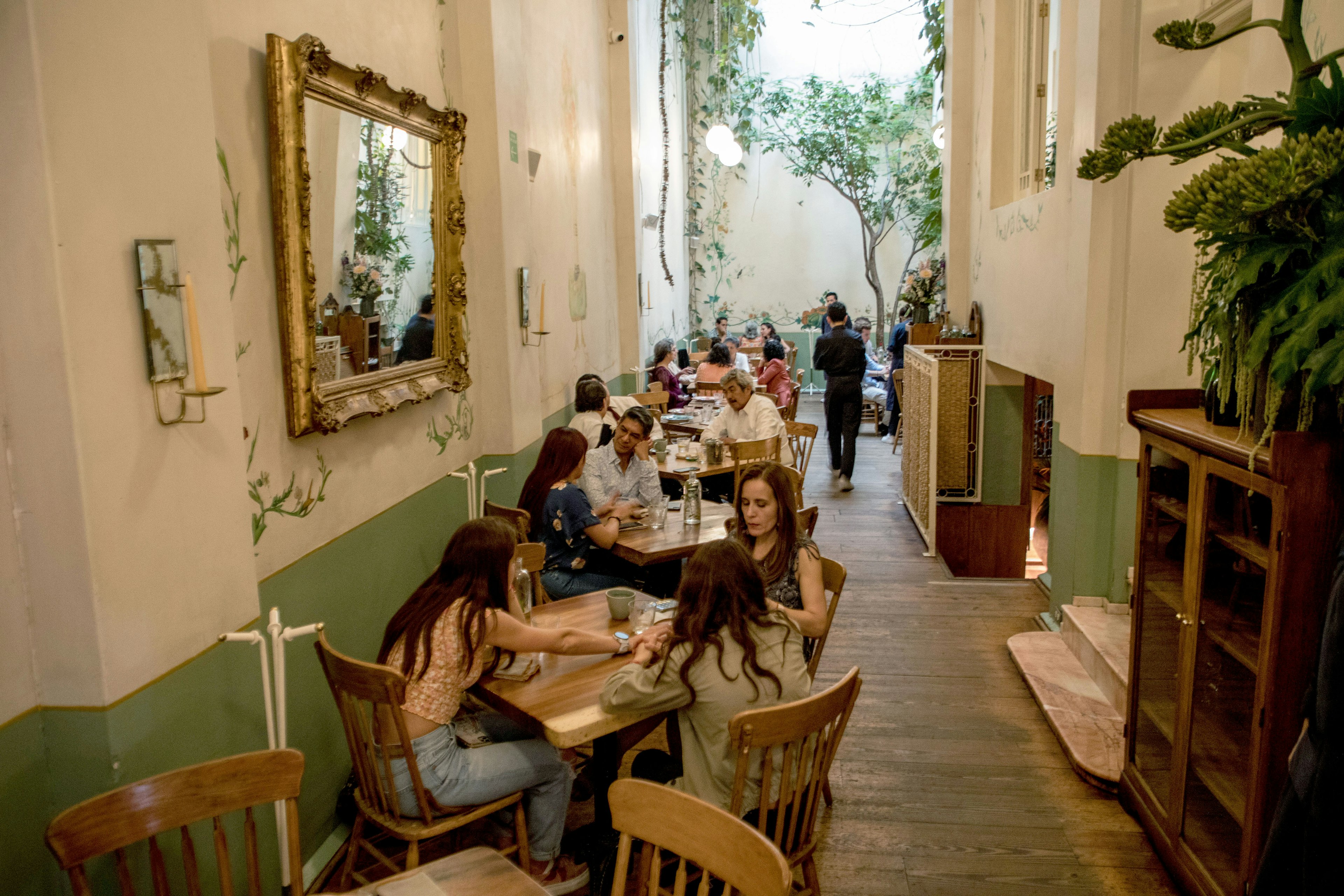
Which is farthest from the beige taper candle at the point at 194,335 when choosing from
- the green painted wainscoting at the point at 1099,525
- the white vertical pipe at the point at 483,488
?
the green painted wainscoting at the point at 1099,525

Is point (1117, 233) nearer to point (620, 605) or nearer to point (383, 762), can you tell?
point (620, 605)

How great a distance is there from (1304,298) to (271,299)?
2703 millimetres

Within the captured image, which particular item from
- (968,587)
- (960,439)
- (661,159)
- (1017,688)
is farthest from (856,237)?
(1017,688)

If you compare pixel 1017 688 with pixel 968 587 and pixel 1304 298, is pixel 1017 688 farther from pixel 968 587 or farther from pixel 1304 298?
pixel 1304 298

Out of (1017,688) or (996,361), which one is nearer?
(1017,688)

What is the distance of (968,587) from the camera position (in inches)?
242

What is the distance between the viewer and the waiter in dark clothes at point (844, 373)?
9.11 metres

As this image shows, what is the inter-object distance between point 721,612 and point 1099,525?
3.13 meters

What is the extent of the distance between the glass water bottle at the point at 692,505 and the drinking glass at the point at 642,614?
1073 millimetres

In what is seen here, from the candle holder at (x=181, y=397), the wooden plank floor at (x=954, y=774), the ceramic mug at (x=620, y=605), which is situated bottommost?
the wooden plank floor at (x=954, y=774)

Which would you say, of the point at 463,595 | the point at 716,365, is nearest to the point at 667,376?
the point at 716,365

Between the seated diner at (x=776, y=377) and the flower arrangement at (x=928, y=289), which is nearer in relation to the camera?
the flower arrangement at (x=928, y=289)

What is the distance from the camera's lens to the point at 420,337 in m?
3.91

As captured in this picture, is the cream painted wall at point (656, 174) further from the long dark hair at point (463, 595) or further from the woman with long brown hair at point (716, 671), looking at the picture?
the woman with long brown hair at point (716, 671)
